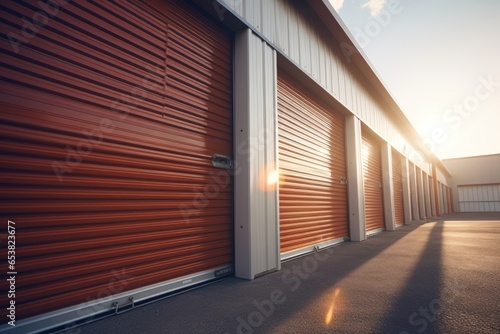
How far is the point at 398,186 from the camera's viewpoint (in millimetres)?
12969

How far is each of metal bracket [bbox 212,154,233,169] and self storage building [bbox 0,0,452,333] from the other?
20 millimetres

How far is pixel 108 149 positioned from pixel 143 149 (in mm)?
343

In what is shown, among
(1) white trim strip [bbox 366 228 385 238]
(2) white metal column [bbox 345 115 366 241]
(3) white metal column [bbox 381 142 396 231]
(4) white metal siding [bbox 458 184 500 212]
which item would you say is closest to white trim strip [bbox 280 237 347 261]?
(2) white metal column [bbox 345 115 366 241]

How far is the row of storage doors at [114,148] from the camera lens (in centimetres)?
187

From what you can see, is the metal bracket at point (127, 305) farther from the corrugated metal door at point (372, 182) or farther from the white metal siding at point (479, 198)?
the white metal siding at point (479, 198)

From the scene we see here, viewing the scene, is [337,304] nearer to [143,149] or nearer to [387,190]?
[143,149]

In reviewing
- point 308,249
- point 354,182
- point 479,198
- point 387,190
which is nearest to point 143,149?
point 308,249

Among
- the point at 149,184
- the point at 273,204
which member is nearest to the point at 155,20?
the point at 149,184

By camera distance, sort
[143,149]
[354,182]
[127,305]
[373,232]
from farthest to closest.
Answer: [373,232] < [354,182] < [143,149] < [127,305]

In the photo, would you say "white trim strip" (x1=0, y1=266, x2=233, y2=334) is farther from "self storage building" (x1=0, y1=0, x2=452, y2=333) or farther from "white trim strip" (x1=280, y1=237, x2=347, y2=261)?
"white trim strip" (x1=280, y1=237, x2=347, y2=261)

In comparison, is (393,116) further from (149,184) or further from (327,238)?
(149,184)

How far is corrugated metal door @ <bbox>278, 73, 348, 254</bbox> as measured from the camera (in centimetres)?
467

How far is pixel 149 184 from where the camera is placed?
261 centimetres

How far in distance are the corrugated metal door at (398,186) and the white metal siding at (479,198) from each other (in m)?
27.8
